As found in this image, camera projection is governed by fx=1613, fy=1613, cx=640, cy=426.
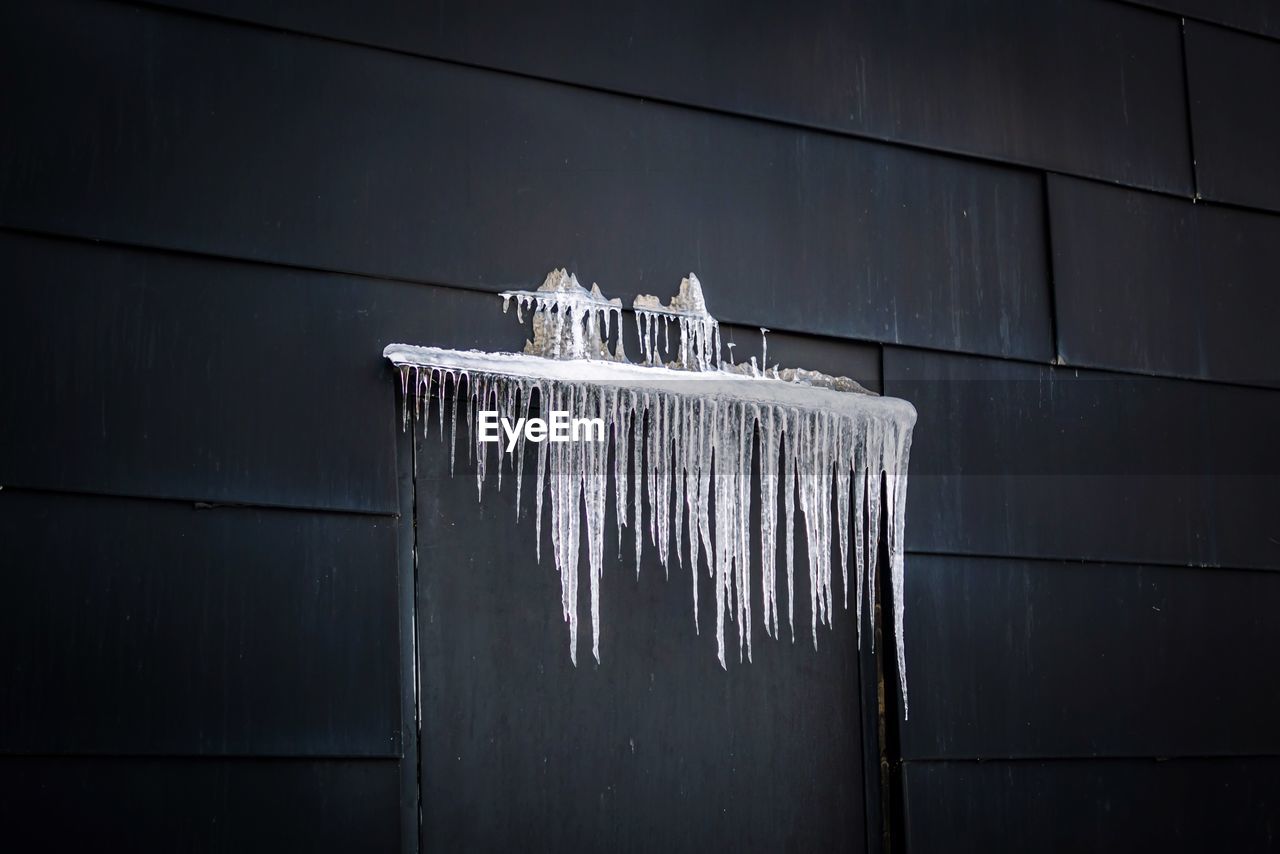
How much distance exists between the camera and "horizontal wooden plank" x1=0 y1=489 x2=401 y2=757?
2.94 meters

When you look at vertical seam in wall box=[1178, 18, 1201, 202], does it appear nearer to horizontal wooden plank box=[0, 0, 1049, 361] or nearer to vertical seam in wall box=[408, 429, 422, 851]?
horizontal wooden plank box=[0, 0, 1049, 361]

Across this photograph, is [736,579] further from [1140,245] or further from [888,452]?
[1140,245]

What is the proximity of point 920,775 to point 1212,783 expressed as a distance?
90 cm

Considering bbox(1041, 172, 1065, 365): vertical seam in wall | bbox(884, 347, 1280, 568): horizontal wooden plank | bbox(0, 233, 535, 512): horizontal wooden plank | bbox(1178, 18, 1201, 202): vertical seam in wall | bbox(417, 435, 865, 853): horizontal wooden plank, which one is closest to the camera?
bbox(0, 233, 535, 512): horizontal wooden plank

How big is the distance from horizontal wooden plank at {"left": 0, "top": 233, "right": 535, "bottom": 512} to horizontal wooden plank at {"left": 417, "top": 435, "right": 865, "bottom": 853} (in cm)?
23

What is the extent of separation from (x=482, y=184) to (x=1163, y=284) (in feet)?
6.48

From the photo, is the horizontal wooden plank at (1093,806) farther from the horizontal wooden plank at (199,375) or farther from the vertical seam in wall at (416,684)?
the horizontal wooden plank at (199,375)

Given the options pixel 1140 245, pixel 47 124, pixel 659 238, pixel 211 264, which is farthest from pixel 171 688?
pixel 1140 245

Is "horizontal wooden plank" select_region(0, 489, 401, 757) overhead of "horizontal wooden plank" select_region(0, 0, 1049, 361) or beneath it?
beneath

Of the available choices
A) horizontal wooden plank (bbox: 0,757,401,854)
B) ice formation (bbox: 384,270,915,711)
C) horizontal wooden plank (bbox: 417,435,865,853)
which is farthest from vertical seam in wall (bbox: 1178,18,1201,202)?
horizontal wooden plank (bbox: 0,757,401,854)

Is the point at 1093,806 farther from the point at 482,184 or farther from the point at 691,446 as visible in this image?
the point at 482,184

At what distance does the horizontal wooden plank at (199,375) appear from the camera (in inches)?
120

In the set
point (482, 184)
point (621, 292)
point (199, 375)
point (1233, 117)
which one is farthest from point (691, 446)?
point (1233, 117)

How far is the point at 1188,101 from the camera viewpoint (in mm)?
4574
